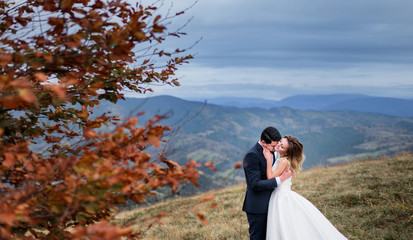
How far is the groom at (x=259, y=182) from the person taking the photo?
16.6ft

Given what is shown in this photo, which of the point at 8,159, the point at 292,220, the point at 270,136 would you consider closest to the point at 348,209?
the point at 292,220

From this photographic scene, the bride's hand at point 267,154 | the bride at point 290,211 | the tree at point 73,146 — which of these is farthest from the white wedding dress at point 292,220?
the tree at point 73,146

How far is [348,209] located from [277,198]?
4.67 meters

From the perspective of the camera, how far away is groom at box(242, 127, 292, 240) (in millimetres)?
5074

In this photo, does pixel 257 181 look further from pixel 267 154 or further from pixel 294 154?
pixel 294 154

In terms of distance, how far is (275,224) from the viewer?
205 inches

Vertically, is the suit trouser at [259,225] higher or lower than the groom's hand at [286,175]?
lower

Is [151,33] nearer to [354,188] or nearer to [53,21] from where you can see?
[53,21]

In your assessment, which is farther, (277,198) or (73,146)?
(277,198)

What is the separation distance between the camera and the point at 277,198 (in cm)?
532

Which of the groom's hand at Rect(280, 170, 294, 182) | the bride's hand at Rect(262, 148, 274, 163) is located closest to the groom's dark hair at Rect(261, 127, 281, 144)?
the bride's hand at Rect(262, 148, 274, 163)

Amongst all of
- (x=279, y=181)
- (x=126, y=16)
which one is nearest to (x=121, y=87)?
(x=126, y=16)

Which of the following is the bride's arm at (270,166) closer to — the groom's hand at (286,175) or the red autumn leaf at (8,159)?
the groom's hand at (286,175)

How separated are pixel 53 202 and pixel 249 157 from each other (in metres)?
3.23
